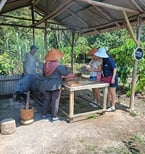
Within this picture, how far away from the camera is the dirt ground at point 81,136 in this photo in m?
3.65

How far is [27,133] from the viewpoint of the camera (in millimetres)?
4184

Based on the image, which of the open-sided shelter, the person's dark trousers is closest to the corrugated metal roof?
the open-sided shelter

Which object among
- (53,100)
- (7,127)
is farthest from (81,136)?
(7,127)

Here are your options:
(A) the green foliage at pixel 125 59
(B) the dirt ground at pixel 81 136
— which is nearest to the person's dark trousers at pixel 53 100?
(B) the dirt ground at pixel 81 136

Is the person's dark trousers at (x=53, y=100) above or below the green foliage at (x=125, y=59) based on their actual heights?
below

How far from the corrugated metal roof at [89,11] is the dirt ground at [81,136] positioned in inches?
97.1

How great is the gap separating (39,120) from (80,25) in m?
4.52

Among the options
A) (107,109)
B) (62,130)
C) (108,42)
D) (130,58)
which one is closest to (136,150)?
(62,130)

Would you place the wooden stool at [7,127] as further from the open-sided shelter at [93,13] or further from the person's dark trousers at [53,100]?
the open-sided shelter at [93,13]

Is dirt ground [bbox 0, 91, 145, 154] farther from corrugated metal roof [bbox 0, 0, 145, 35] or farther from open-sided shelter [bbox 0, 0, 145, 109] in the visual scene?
corrugated metal roof [bbox 0, 0, 145, 35]

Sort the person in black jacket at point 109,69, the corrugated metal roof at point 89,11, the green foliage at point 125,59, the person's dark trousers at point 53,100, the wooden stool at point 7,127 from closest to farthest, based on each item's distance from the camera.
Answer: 1. the wooden stool at point 7,127
2. the person's dark trousers at point 53,100
3. the corrugated metal roof at point 89,11
4. the person in black jacket at point 109,69
5. the green foliage at point 125,59

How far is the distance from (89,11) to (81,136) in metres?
3.85

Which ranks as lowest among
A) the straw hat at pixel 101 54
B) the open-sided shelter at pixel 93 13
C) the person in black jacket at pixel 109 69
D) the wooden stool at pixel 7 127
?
the wooden stool at pixel 7 127

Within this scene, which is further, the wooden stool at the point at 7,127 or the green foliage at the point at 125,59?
the green foliage at the point at 125,59
